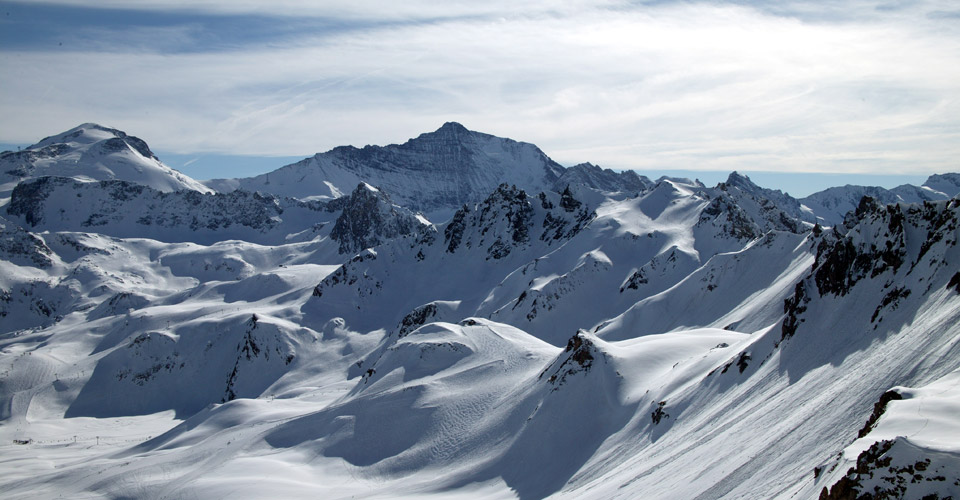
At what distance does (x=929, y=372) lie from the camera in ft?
75.7

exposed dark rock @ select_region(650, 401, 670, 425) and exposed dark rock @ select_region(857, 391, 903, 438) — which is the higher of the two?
exposed dark rock @ select_region(857, 391, 903, 438)

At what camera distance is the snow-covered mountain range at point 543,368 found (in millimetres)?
25625

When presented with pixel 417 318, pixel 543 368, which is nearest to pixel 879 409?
pixel 543 368

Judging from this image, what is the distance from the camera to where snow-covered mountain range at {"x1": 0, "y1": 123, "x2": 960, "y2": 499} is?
25.6 meters

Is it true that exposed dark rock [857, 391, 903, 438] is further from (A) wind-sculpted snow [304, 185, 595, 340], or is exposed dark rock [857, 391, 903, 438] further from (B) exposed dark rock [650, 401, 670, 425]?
(A) wind-sculpted snow [304, 185, 595, 340]

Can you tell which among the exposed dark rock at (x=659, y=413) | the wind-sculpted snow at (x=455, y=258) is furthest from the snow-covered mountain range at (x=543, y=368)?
the wind-sculpted snow at (x=455, y=258)

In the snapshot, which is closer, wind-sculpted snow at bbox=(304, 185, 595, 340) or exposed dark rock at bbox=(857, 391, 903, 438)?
exposed dark rock at bbox=(857, 391, 903, 438)

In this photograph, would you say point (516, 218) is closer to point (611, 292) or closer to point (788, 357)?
point (611, 292)

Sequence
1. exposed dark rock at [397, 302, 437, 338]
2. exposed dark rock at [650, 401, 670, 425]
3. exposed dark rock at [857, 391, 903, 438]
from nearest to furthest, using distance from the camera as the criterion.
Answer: exposed dark rock at [857, 391, 903, 438] < exposed dark rock at [650, 401, 670, 425] < exposed dark rock at [397, 302, 437, 338]

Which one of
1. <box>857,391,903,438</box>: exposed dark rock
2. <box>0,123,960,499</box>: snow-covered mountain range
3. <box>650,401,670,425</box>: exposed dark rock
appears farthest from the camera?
<box>650,401,670,425</box>: exposed dark rock

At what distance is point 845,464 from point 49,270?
761 feet

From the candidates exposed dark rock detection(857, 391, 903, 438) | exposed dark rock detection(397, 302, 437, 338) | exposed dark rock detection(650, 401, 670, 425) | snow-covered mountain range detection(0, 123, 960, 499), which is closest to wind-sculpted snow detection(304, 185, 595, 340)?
snow-covered mountain range detection(0, 123, 960, 499)

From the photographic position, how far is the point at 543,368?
195ft

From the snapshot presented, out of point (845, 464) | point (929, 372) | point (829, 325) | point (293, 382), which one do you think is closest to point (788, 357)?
point (829, 325)
